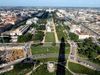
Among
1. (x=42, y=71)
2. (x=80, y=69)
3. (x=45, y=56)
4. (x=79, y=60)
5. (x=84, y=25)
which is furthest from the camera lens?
(x=84, y=25)

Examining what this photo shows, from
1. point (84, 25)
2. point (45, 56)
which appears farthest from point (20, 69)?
point (84, 25)

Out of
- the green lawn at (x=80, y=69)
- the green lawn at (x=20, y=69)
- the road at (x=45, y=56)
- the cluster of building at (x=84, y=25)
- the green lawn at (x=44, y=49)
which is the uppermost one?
the green lawn at (x=20, y=69)

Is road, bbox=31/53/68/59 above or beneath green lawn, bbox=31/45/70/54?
above

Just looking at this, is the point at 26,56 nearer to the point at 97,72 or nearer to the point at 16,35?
the point at 97,72

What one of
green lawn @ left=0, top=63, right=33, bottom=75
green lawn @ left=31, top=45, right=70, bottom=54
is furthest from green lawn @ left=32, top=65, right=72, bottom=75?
green lawn @ left=31, top=45, right=70, bottom=54

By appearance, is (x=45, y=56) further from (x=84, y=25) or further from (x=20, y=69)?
(x=84, y=25)

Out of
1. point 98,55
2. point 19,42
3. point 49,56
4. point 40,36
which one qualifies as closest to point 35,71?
point 49,56

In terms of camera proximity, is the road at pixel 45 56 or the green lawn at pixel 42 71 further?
the road at pixel 45 56

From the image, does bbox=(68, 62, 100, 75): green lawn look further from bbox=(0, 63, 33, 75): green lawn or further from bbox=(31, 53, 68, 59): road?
bbox=(0, 63, 33, 75): green lawn

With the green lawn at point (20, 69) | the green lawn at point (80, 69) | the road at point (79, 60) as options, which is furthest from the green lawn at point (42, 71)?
the road at point (79, 60)

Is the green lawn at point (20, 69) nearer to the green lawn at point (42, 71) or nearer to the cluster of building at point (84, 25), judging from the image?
the green lawn at point (42, 71)

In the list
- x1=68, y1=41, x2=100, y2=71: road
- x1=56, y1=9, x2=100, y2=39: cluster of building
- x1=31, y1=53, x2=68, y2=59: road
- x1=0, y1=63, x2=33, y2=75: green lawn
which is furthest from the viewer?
x1=56, y1=9, x2=100, y2=39: cluster of building
